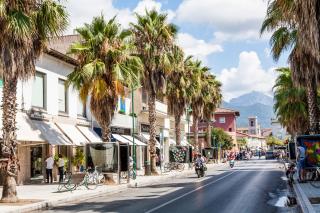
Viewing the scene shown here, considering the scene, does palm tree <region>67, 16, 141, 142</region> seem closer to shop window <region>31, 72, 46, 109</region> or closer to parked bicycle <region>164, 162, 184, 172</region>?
shop window <region>31, 72, 46, 109</region>

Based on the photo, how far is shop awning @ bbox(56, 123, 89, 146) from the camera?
1297 inches

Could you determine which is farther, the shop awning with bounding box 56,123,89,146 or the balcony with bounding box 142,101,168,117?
the balcony with bounding box 142,101,168,117

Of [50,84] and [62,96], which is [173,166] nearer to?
[62,96]

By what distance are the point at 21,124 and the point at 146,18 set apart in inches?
595

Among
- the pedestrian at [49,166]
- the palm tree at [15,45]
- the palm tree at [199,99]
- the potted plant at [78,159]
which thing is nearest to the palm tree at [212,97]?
the palm tree at [199,99]

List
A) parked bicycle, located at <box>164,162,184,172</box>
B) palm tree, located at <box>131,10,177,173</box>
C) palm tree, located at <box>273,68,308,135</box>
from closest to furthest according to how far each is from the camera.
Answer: palm tree, located at <box>131,10,177,173</box> < palm tree, located at <box>273,68,308,135</box> < parked bicycle, located at <box>164,162,184,172</box>

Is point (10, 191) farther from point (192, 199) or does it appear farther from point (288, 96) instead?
point (288, 96)

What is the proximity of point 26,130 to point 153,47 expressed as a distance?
14.1 meters

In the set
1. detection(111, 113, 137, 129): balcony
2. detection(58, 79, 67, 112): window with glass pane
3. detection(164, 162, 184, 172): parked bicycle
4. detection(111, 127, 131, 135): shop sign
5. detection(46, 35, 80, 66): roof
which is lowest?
detection(164, 162, 184, 172): parked bicycle

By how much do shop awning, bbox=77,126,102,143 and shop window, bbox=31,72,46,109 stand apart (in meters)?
4.94

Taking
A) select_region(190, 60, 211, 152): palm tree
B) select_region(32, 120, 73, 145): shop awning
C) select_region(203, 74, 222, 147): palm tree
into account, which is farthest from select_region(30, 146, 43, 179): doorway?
select_region(203, 74, 222, 147): palm tree

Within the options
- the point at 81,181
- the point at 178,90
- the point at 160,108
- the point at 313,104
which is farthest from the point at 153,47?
the point at 160,108

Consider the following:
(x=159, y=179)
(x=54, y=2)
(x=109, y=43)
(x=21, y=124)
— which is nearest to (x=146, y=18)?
(x=109, y=43)

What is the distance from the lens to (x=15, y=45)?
18.8 meters
